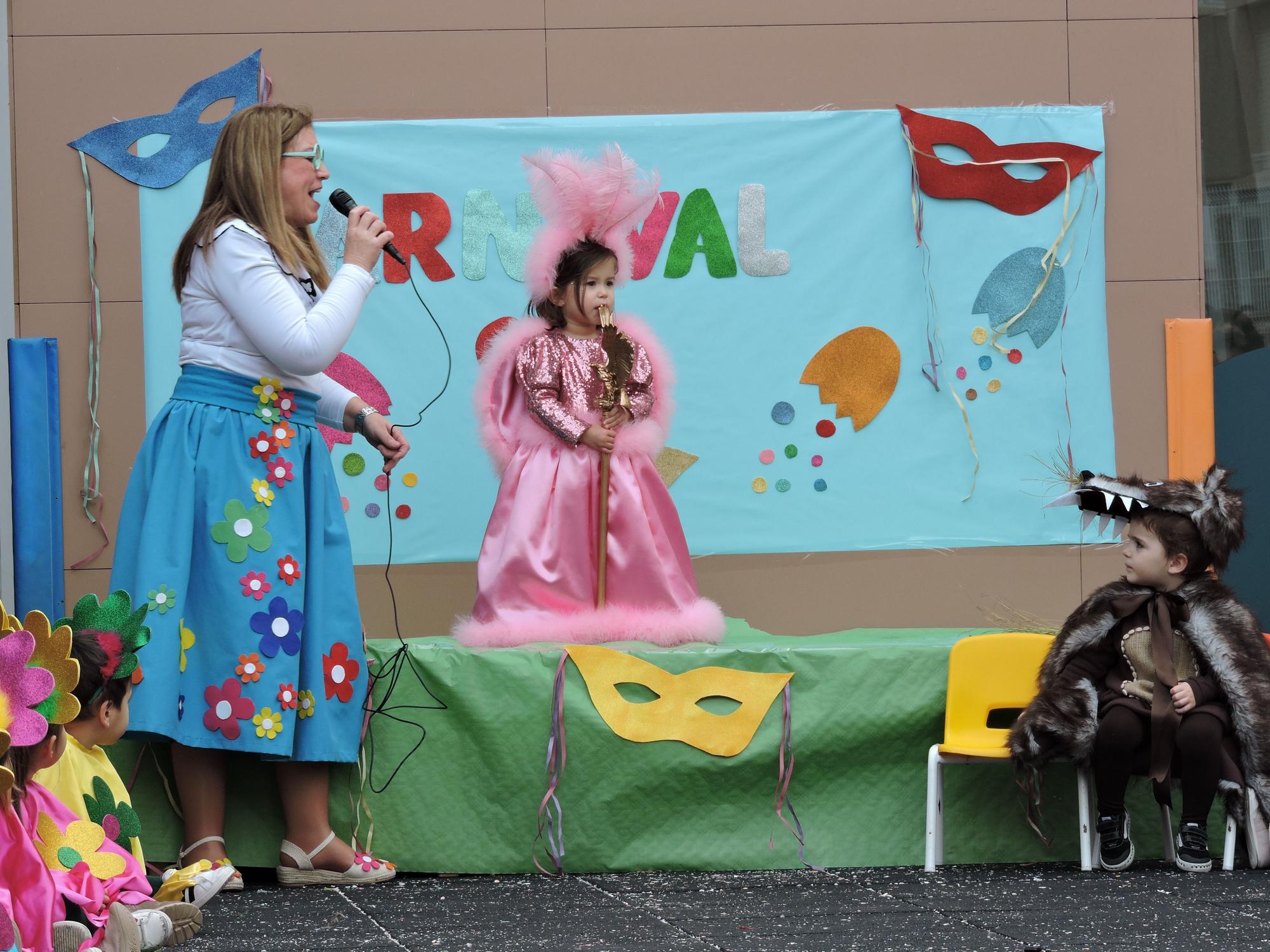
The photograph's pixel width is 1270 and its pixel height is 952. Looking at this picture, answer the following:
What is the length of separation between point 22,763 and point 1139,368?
3.63 metres

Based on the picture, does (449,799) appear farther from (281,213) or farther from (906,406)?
(906,406)

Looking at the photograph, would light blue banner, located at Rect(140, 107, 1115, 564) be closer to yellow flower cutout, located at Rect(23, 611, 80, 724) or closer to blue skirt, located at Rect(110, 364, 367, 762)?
blue skirt, located at Rect(110, 364, 367, 762)

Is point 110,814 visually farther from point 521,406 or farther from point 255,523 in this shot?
point 521,406

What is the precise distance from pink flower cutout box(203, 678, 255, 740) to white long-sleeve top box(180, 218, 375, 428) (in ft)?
2.00

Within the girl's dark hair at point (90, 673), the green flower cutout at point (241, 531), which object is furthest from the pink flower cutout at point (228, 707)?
the girl's dark hair at point (90, 673)

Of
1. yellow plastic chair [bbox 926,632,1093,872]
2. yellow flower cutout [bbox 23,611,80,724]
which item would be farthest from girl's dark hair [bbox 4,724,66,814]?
yellow plastic chair [bbox 926,632,1093,872]

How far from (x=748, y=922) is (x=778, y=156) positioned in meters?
2.71

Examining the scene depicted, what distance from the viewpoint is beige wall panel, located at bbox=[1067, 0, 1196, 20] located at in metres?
4.52

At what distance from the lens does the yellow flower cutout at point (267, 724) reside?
270cm

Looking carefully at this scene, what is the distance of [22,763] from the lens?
6.58ft

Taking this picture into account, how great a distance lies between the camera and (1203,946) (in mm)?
2141

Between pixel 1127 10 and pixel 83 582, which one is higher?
pixel 1127 10

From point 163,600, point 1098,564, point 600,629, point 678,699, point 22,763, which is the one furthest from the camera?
point 1098,564

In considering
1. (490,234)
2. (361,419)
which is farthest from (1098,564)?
(361,419)
